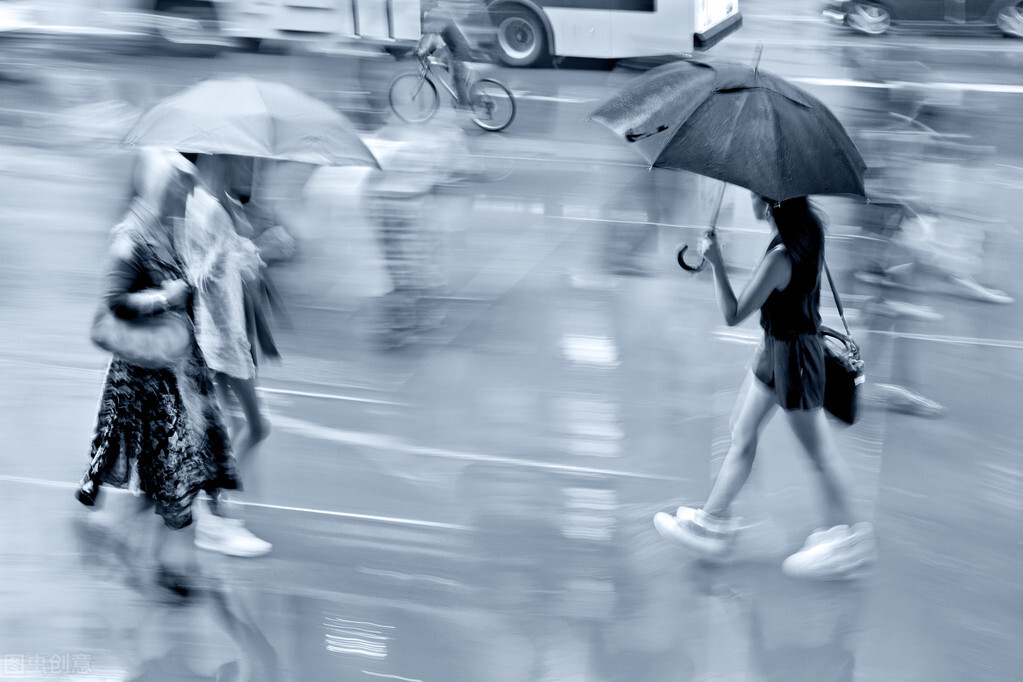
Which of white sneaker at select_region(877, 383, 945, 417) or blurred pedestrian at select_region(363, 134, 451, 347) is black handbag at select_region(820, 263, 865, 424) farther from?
blurred pedestrian at select_region(363, 134, 451, 347)

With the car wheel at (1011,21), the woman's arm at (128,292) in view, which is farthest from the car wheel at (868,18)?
the woman's arm at (128,292)

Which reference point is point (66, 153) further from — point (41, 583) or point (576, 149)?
point (41, 583)

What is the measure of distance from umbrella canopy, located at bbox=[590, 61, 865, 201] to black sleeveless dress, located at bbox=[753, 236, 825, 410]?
0.47m

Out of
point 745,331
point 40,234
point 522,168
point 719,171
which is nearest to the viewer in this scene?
point 719,171

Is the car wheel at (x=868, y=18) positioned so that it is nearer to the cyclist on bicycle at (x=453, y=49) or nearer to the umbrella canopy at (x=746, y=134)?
the cyclist on bicycle at (x=453, y=49)

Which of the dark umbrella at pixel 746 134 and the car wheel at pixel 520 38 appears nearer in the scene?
the dark umbrella at pixel 746 134

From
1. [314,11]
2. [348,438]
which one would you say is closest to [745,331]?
[348,438]

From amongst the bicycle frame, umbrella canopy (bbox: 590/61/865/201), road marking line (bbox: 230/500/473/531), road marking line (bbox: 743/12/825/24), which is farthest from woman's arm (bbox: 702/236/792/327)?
road marking line (bbox: 743/12/825/24)

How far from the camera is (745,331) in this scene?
7430mm

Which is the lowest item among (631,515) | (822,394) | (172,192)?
(631,515)

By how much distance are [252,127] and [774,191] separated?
2.11 metres

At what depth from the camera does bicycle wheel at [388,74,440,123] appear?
12.1 m

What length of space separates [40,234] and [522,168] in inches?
174

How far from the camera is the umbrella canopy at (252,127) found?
4.40 meters
